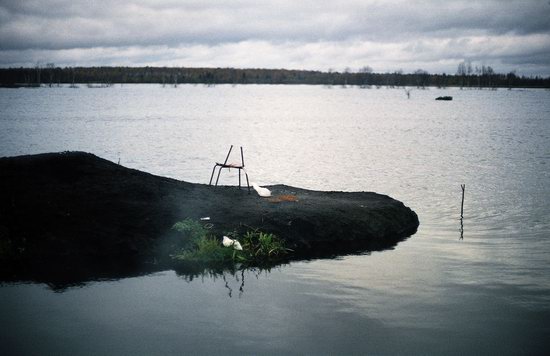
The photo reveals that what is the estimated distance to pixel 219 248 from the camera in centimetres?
1441

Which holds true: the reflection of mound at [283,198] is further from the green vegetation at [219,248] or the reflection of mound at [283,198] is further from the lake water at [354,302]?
the lake water at [354,302]

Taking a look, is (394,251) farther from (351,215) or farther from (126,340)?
(126,340)

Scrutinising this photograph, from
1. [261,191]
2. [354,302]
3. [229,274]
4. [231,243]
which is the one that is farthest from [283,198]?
[354,302]

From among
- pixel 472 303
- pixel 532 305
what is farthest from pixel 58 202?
pixel 532 305

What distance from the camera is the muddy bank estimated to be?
14.1 metres

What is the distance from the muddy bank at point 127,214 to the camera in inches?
555

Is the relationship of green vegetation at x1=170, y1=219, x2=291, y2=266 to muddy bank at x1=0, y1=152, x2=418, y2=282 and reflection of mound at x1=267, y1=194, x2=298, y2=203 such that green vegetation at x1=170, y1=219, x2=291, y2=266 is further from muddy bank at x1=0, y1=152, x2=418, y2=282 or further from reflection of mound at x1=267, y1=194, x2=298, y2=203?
reflection of mound at x1=267, y1=194, x2=298, y2=203

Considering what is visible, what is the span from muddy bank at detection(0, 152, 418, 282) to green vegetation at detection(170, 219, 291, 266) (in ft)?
1.19

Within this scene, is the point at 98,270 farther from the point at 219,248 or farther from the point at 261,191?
the point at 261,191

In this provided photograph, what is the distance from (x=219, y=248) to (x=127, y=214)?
9.01 feet

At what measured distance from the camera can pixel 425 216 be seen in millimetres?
21609

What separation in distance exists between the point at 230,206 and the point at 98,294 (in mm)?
5178

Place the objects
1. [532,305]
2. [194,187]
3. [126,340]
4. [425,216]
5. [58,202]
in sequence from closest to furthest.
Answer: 1. [126,340]
2. [532,305]
3. [58,202]
4. [194,187]
5. [425,216]

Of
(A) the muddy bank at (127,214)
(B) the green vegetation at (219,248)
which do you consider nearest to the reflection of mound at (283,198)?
(A) the muddy bank at (127,214)
